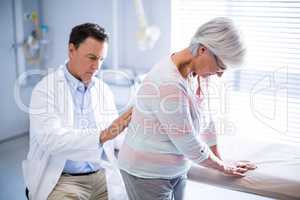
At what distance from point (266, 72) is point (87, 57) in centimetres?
136

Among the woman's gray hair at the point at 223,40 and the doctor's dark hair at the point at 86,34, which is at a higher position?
the doctor's dark hair at the point at 86,34

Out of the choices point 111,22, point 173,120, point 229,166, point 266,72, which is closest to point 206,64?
point 173,120

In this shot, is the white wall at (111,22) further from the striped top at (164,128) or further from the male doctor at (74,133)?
the striped top at (164,128)

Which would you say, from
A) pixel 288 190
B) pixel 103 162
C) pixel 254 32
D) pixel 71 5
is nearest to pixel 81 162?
pixel 103 162

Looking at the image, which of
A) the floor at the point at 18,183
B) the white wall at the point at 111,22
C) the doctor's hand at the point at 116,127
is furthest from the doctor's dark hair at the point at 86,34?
the white wall at the point at 111,22

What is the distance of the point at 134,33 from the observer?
120 inches

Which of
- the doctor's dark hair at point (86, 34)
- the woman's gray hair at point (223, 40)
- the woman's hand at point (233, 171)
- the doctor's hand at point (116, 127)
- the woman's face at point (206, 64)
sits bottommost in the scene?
the woman's hand at point (233, 171)

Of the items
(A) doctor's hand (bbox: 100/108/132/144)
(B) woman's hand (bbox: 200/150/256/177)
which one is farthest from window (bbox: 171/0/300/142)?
(A) doctor's hand (bbox: 100/108/132/144)

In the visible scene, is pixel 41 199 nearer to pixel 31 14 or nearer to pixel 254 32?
pixel 254 32

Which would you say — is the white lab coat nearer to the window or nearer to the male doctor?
the male doctor

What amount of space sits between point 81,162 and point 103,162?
11 centimetres

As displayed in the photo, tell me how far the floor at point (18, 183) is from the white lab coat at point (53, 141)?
1.53 ft

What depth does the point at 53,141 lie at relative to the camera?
1.65 m

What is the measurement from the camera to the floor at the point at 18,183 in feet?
6.53
